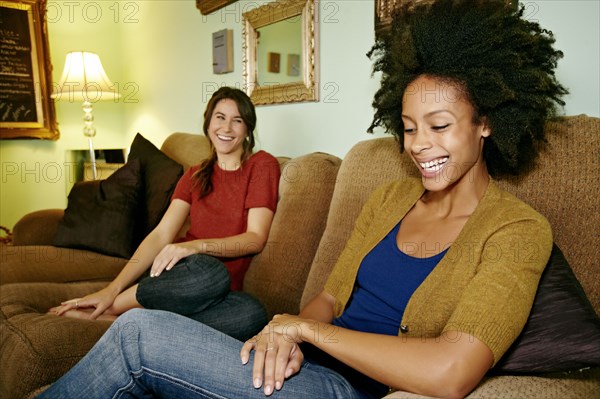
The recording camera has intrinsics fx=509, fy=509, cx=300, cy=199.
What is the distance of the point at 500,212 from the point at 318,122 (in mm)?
1202

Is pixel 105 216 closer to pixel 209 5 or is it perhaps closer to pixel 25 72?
pixel 209 5

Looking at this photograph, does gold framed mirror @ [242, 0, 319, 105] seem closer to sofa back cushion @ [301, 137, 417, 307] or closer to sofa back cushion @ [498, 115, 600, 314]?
sofa back cushion @ [301, 137, 417, 307]

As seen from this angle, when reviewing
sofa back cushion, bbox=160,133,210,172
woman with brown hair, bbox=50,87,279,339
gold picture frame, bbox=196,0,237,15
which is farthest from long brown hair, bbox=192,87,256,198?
gold picture frame, bbox=196,0,237,15

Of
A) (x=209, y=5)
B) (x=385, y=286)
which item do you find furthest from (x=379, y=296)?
(x=209, y=5)

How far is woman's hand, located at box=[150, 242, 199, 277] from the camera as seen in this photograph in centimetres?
149

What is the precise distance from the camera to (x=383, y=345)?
0.91 metres

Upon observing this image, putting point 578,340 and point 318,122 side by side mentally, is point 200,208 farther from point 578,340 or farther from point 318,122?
point 578,340

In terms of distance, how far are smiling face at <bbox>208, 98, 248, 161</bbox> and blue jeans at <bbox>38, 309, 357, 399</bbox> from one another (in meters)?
1.02

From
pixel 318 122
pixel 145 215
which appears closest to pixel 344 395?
pixel 318 122

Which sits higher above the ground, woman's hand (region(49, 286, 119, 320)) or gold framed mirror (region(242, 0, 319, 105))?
gold framed mirror (region(242, 0, 319, 105))

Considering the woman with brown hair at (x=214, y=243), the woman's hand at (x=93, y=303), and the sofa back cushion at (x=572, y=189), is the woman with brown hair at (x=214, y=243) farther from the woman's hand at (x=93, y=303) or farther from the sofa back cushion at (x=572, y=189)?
the sofa back cushion at (x=572, y=189)

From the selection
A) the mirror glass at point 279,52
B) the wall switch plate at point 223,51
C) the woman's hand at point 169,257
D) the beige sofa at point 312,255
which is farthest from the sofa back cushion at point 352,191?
the wall switch plate at point 223,51

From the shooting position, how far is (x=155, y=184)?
234 centimetres

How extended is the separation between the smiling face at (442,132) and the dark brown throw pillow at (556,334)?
0.91 ft
